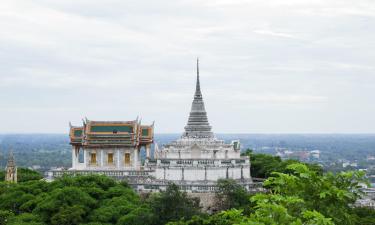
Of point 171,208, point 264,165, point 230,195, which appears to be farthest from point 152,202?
point 264,165

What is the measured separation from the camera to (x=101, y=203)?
43188 millimetres

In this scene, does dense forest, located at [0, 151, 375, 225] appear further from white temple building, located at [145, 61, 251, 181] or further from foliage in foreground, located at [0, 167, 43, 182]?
foliage in foreground, located at [0, 167, 43, 182]

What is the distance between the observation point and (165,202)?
3931 cm

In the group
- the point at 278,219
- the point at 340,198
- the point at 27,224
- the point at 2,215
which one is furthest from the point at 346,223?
the point at 2,215

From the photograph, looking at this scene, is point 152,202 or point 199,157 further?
point 199,157

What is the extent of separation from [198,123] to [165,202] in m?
21.3

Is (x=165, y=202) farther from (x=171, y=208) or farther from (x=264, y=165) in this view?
(x=264, y=165)

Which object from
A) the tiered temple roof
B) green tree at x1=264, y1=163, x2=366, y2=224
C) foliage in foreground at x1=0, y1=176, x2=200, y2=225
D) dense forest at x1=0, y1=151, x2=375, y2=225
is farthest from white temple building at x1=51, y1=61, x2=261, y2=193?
green tree at x1=264, y1=163, x2=366, y2=224

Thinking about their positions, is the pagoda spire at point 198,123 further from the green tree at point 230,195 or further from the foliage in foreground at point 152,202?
the green tree at point 230,195

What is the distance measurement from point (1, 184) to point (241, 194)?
15751mm

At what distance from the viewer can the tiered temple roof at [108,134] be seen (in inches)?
2303

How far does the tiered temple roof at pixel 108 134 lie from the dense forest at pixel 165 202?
9116 millimetres

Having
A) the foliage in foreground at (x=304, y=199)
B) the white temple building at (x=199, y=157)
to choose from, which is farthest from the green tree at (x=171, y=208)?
the foliage in foreground at (x=304, y=199)

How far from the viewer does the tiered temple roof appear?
58500 mm
